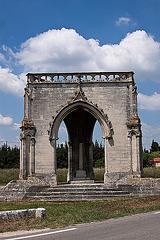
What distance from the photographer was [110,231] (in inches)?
A: 268

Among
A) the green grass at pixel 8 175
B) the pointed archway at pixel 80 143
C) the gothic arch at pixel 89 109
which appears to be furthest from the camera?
the green grass at pixel 8 175

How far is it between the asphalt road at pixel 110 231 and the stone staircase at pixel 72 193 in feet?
23.8

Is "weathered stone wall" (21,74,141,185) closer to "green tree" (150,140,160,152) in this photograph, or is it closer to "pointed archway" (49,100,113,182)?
"pointed archway" (49,100,113,182)

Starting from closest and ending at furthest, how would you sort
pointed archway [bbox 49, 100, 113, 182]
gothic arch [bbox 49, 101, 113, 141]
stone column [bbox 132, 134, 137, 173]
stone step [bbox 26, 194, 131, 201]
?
stone step [bbox 26, 194, 131, 201]
stone column [bbox 132, 134, 137, 173]
gothic arch [bbox 49, 101, 113, 141]
pointed archway [bbox 49, 100, 113, 182]

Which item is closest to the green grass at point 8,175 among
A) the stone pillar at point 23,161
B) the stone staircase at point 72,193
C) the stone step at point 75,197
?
the stone pillar at point 23,161

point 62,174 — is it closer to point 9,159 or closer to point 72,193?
point 72,193

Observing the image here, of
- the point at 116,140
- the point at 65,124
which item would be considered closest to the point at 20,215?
the point at 116,140

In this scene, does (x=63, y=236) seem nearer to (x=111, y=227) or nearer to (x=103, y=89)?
(x=111, y=227)

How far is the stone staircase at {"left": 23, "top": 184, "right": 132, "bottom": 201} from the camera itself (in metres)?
15.4

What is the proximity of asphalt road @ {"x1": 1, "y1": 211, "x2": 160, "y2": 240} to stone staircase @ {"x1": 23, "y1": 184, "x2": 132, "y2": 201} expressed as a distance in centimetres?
724

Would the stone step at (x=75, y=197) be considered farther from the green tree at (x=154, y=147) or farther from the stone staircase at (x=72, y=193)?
the green tree at (x=154, y=147)

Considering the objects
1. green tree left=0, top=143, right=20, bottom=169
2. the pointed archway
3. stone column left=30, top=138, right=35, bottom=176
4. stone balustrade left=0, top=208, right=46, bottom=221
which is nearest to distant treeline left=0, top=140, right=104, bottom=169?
green tree left=0, top=143, right=20, bottom=169

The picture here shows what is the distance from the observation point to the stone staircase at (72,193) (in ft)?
50.6

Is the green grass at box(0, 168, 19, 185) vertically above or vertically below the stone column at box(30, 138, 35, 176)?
below
